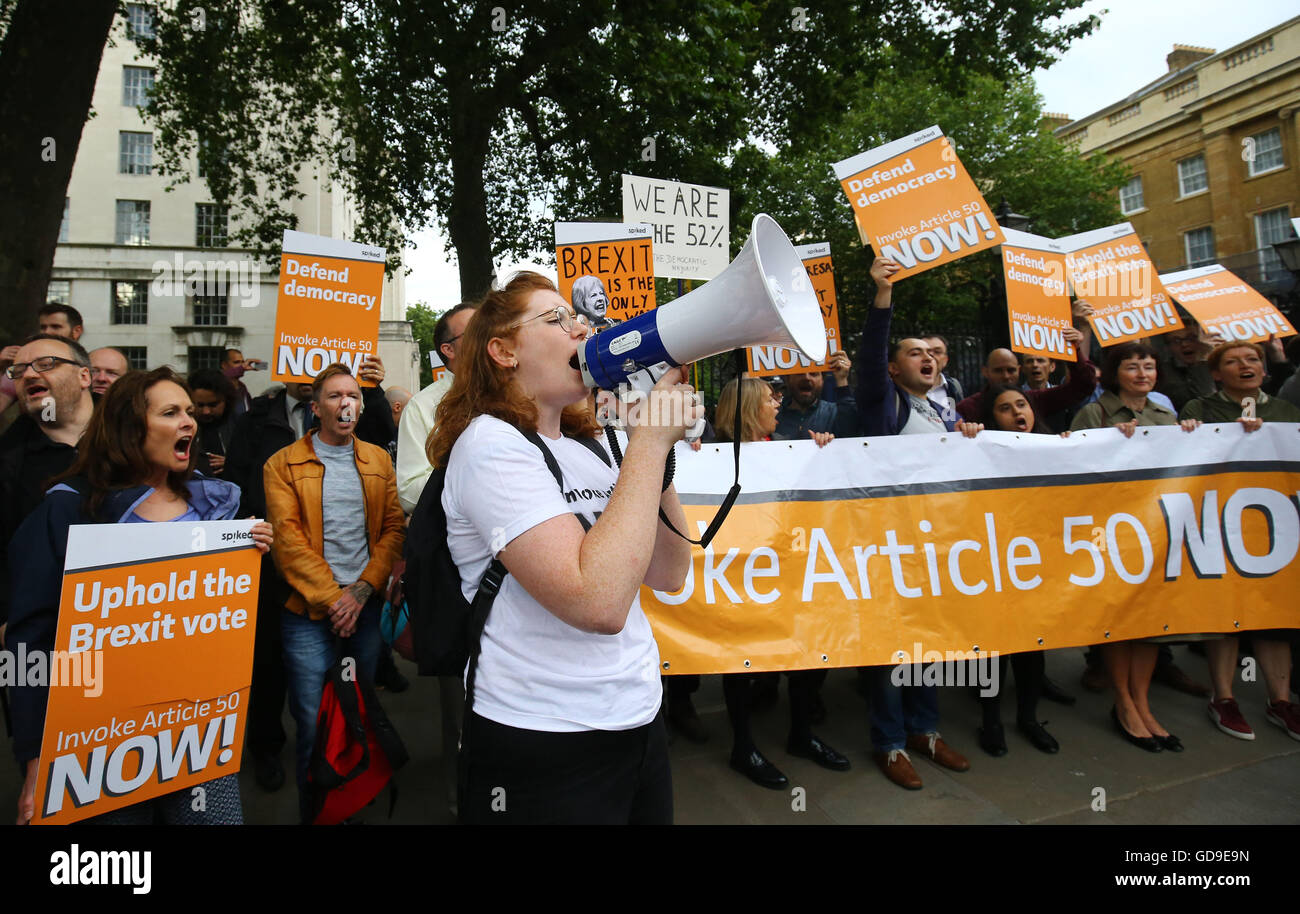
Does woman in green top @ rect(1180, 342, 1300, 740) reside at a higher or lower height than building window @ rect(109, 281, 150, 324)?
lower

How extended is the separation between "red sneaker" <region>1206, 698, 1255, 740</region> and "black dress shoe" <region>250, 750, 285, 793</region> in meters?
4.71

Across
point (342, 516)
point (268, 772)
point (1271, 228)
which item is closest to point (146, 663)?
point (342, 516)

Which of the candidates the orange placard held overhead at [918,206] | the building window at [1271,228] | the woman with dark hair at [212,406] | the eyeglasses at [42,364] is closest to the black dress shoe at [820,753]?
the orange placard held overhead at [918,206]

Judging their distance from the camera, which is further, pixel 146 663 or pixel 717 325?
pixel 146 663

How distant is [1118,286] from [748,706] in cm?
392

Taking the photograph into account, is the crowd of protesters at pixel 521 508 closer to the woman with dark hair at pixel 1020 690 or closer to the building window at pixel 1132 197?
the woman with dark hair at pixel 1020 690

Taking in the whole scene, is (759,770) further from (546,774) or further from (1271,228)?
(1271,228)

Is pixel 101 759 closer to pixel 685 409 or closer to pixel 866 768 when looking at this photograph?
pixel 685 409

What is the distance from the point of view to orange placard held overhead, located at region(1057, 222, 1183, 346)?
5008mm

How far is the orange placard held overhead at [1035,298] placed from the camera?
183 inches

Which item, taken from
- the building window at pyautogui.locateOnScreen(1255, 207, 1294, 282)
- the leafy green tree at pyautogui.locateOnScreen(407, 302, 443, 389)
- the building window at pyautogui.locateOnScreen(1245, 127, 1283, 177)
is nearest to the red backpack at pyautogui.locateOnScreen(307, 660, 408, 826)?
the building window at pyautogui.locateOnScreen(1255, 207, 1294, 282)

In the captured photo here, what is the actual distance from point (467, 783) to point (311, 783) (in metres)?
1.72

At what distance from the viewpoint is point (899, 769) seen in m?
3.38

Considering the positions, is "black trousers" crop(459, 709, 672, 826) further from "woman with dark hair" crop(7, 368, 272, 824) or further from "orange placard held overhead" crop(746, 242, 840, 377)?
"orange placard held overhead" crop(746, 242, 840, 377)
